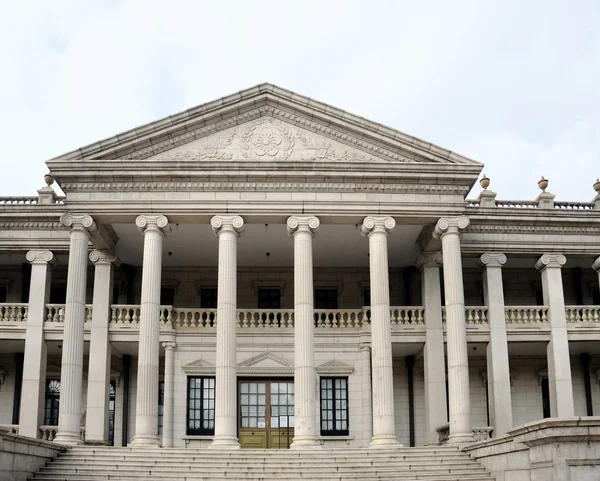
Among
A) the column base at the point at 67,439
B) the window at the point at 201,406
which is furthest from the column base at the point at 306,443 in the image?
the column base at the point at 67,439

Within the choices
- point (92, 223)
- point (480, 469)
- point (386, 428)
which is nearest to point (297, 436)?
point (386, 428)

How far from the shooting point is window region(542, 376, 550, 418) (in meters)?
36.2

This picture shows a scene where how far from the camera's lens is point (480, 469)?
25266 mm

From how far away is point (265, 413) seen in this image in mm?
33344

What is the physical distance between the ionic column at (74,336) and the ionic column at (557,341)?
18991mm

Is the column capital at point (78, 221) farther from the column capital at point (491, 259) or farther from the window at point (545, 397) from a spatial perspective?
the window at point (545, 397)

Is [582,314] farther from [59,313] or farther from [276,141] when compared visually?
[59,313]

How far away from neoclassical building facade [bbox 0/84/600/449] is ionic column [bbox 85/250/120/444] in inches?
3.0

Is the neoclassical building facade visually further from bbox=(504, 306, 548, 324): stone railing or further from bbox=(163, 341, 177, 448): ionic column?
bbox=(504, 306, 548, 324): stone railing

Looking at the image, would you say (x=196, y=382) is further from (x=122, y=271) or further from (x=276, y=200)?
(x=276, y=200)

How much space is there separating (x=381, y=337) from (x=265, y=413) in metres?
7.18

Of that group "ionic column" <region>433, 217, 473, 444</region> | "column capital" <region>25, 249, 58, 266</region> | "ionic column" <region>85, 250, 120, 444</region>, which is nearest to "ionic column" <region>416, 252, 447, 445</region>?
"ionic column" <region>433, 217, 473, 444</region>

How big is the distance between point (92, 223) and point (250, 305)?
31.4 feet

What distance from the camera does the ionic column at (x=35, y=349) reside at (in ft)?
104
